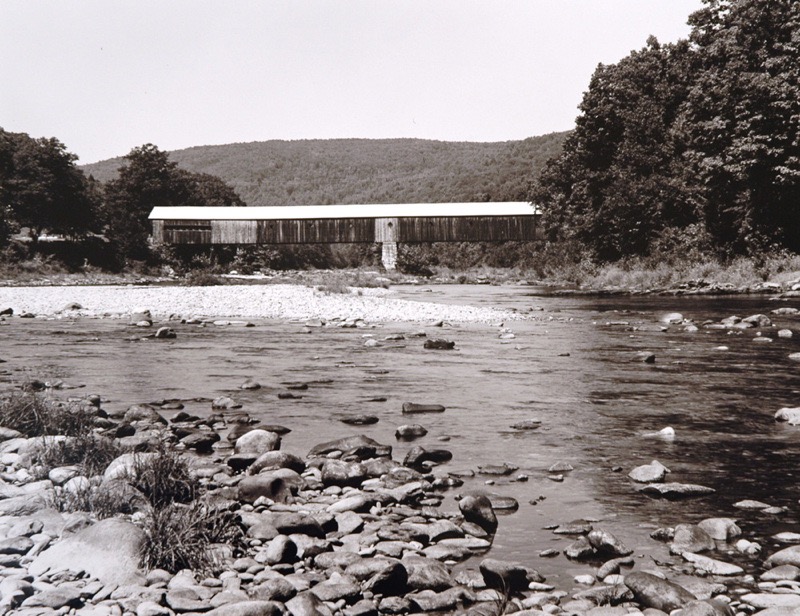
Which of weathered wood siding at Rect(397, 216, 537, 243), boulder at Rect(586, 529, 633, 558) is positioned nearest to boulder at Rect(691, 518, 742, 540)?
boulder at Rect(586, 529, 633, 558)

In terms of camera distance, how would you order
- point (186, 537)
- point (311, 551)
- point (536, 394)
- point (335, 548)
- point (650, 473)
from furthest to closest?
1. point (536, 394)
2. point (650, 473)
3. point (335, 548)
4. point (311, 551)
5. point (186, 537)

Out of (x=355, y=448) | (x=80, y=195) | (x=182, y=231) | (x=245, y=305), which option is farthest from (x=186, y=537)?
(x=80, y=195)

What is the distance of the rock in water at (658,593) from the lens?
4.01 meters

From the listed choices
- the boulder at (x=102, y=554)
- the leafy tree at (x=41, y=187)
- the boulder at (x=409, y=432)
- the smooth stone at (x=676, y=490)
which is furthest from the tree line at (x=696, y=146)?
the leafy tree at (x=41, y=187)

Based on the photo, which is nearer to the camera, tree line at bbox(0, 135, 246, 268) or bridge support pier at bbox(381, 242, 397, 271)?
tree line at bbox(0, 135, 246, 268)

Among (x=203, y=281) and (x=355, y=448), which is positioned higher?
(x=203, y=281)

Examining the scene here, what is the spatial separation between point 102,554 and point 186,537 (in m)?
0.47

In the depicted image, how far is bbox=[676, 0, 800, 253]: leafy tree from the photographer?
2786 centimetres

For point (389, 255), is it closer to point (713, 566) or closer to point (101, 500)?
point (101, 500)

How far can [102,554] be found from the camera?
4.31m

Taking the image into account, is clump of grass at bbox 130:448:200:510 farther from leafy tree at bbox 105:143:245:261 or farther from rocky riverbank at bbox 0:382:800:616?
leafy tree at bbox 105:143:245:261

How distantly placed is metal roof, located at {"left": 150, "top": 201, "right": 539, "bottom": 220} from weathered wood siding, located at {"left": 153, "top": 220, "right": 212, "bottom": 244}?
0.36 meters

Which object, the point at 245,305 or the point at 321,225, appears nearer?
the point at 245,305

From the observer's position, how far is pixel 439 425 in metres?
8.49
